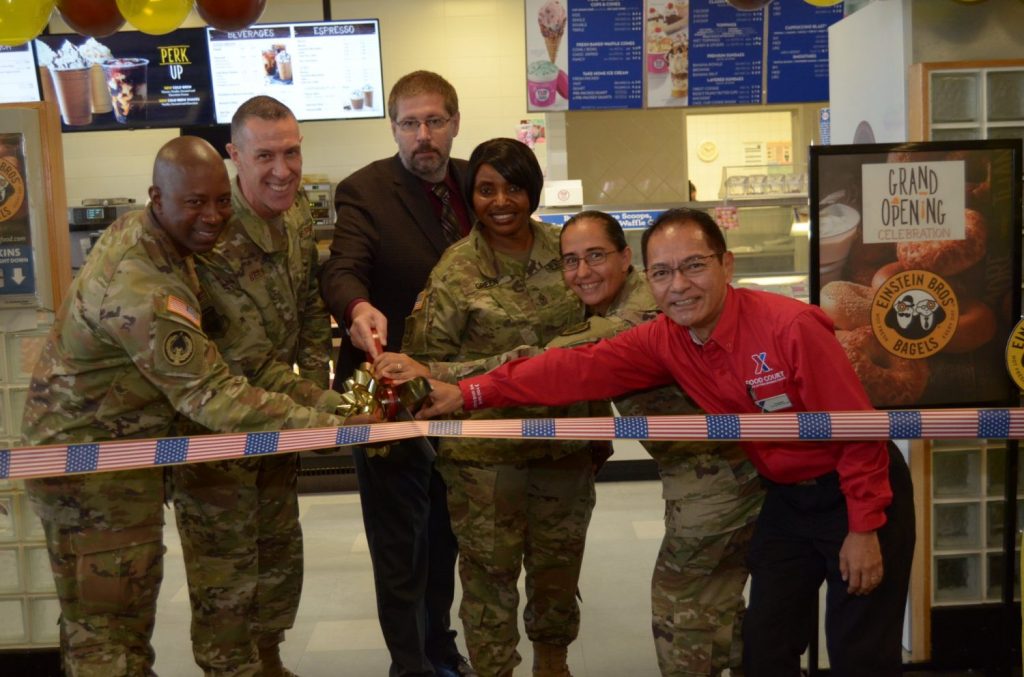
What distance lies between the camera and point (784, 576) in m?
2.46

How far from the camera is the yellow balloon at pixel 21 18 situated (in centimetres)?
354

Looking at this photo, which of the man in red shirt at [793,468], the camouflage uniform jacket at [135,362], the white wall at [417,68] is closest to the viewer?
the man in red shirt at [793,468]

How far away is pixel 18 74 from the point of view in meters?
7.06

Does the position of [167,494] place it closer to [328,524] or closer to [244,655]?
[244,655]

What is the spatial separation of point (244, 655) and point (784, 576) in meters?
1.57

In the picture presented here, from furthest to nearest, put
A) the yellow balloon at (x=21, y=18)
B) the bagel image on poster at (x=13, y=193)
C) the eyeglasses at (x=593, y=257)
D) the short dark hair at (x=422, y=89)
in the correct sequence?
1. the yellow balloon at (x=21, y=18)
2. the bagel image on poster at (x=13, y=193)
3. the short dark hair at (x=422, y=89)
4. the eyeglasses at (x=593, y=257)

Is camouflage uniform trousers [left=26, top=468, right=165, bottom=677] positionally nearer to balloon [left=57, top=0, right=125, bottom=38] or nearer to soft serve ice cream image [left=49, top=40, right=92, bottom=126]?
balloon [left=57, top=0, right=125, bottom=38]

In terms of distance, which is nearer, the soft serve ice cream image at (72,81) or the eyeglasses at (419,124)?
the eyeglasses at (419,124)

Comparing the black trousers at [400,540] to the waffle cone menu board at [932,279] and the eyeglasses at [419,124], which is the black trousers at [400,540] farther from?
the waffle cone menu board at [932,279]

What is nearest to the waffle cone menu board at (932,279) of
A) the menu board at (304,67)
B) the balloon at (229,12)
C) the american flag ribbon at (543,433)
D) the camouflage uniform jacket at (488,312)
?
the american flag ribbon at (543,433)

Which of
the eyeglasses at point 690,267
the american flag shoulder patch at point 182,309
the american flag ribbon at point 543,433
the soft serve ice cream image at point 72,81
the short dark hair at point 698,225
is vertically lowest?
the american flag ribbon at point 543,433

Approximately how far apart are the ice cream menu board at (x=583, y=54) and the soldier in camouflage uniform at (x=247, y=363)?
13.3 feet

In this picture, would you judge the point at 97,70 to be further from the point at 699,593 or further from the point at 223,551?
the point at 699,593

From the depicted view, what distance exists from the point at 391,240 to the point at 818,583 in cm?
162
